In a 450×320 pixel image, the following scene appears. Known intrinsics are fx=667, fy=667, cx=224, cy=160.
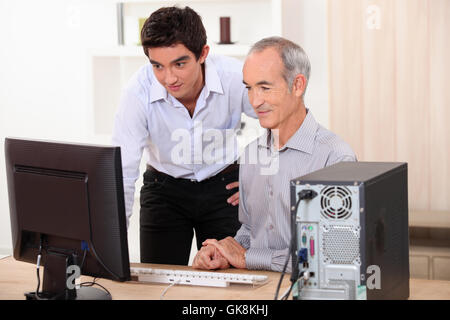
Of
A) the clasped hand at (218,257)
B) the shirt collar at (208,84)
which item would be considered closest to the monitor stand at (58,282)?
the clasped hand at (218,257)

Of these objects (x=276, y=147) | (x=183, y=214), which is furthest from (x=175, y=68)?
(x=183, y=214)

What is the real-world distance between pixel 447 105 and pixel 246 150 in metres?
1.57

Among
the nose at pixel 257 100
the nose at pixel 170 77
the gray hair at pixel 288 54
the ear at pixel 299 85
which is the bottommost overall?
the nose at pixel 257 100

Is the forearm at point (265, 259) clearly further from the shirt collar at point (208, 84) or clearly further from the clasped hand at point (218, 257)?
the shirt collar at point (208, 84)

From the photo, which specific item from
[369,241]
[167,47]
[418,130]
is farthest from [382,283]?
[418,130]

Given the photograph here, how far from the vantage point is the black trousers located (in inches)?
107

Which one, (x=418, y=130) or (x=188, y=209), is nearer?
(x=188, y=209)

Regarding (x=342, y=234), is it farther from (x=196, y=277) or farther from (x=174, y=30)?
(x=174, y=30)

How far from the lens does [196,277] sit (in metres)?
1.87

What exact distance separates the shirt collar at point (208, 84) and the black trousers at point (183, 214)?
13.9 inches

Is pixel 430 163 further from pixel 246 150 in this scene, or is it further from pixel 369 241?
pixel 369 241

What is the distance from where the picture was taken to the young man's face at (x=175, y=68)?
Answer: 7.74ft

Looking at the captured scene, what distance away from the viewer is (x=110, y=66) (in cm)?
407
